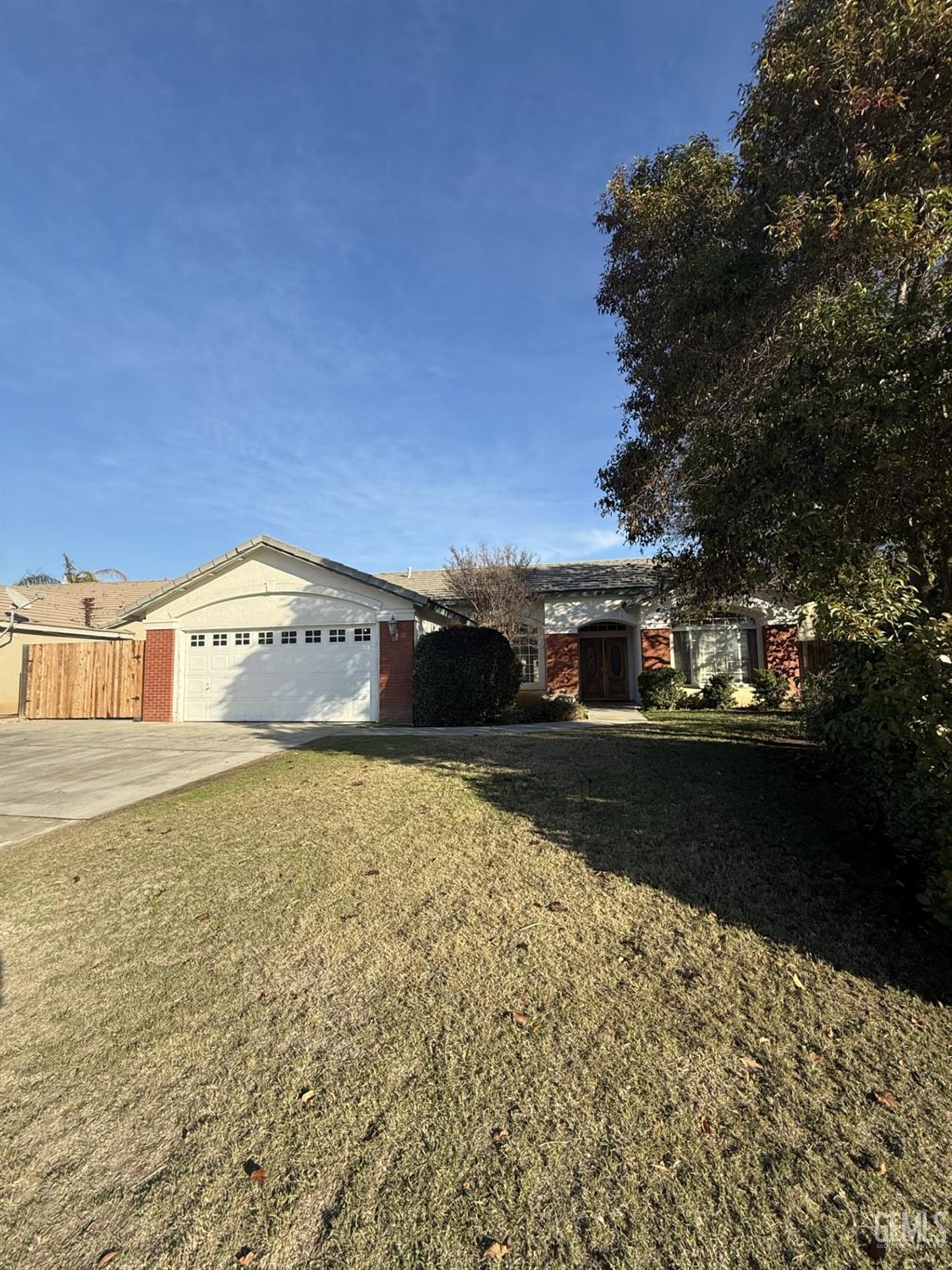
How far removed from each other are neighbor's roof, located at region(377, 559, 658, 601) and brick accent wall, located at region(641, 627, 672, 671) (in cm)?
136

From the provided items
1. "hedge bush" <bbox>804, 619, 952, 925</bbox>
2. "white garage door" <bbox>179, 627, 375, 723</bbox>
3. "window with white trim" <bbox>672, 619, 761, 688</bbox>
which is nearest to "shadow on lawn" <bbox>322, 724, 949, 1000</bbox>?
"hedge bush" <bbox>804, 619, 952, 925</bbox>

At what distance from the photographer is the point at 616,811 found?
606 cm

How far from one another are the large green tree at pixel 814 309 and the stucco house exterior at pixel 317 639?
686cm

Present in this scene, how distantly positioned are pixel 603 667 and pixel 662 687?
A: 394 centimetres

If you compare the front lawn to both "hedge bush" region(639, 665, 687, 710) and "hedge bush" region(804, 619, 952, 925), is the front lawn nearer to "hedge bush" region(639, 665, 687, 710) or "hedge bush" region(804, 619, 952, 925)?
"hedge bush" region(804, 619, 952, 925)

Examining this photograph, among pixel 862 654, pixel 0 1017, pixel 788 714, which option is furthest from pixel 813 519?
pixel 788 714

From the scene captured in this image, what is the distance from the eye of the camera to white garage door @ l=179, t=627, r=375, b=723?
15.9 m

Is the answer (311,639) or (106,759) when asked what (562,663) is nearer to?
(311,639)

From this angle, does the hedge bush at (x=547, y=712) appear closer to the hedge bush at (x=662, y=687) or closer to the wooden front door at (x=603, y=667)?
the hedge bush at (x=662, y=687)

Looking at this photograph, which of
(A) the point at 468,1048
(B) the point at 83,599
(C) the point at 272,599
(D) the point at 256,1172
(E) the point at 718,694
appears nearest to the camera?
(D) the point at 256,1172

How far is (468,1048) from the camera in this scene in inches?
117

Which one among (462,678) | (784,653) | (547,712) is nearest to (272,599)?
(462,678)

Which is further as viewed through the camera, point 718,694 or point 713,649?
point 713,649

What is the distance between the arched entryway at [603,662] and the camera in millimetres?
21078
